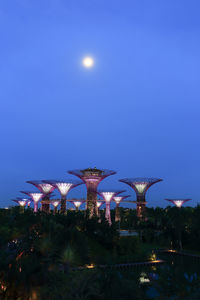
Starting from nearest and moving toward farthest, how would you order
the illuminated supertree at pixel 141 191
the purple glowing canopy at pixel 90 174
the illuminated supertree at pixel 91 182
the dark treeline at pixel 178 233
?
the dark treeline at pixel 178 233 < the illuminated supertree at pixel 91 182 < the purple glowing canopy at pixel 90 174 < the illuminated supertree at pixel 141 191

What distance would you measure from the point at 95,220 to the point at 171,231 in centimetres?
1034

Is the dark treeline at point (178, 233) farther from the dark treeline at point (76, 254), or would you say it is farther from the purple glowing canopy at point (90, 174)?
the purple glowing canopy at point (90, 174)

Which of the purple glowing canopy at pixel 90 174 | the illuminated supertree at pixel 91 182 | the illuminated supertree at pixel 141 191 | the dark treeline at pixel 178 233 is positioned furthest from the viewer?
the illuminated supertree at pixel 141 191

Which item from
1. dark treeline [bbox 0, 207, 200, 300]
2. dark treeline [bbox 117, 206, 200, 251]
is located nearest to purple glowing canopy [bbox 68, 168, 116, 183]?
dark treeline [bbox 0, 207, 200, 300]

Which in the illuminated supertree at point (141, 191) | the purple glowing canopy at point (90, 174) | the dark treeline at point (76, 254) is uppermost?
the purple glowing canopy at point (90, 174)

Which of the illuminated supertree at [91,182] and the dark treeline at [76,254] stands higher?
the illuminated supertree at [91,182]

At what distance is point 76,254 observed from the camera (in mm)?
16781

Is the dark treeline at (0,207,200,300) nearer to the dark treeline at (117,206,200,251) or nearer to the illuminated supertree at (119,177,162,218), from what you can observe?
the dark treeline at (117,206,200,251)

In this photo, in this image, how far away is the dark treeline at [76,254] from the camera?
8328mm

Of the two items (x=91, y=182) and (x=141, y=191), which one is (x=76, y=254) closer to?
(x=91, y=182)

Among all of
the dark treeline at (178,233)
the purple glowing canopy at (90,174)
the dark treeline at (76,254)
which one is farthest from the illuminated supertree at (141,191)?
the dark treeline at (178,233)

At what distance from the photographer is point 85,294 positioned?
7.95m

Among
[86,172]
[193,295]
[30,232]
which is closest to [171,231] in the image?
[86,172]

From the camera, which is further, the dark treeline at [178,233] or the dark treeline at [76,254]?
the dark treeline at [178,233]
